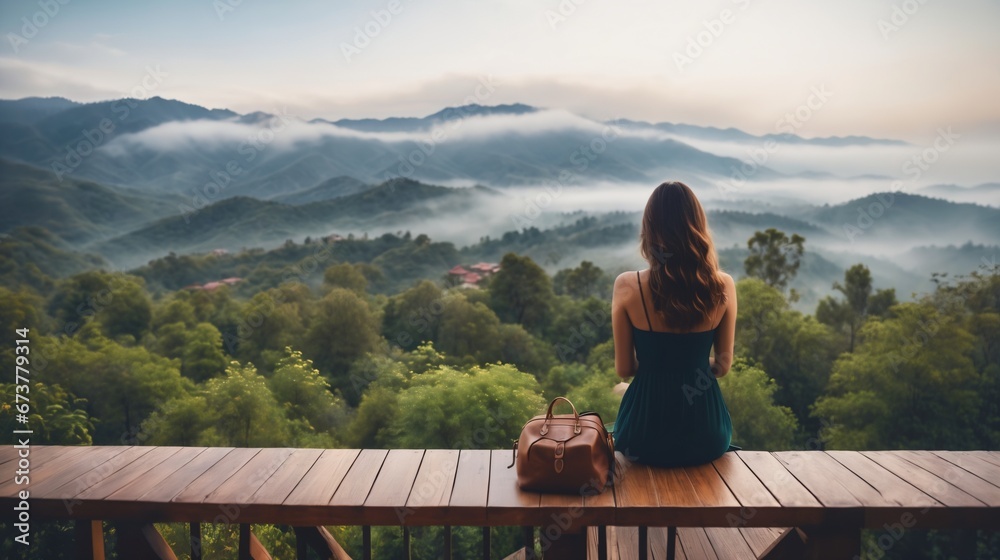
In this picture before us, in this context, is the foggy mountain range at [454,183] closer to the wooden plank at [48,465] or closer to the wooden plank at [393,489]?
the wooden plank at [393,489]

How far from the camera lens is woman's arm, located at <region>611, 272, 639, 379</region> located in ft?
8.48

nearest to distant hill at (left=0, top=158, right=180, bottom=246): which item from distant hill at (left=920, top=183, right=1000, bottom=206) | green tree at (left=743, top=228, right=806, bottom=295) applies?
green tree at (left=743, top=228, right=806, bottom=295)

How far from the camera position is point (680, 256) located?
8.18ft

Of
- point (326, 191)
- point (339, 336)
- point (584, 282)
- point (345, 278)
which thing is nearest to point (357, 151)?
point (326, 191)

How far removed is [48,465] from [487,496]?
1867 mm

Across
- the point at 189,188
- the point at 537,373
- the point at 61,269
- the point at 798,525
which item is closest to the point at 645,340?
the point at 798,525

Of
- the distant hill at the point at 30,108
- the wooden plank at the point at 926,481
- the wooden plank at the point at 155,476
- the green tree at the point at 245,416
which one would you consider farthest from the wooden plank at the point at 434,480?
the distant hill at the point at 30,108

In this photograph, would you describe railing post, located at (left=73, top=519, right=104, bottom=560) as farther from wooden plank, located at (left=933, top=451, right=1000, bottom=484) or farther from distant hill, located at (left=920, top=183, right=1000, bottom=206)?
distant hill, located at (left=920, top=183, right=1000, bottom=206)

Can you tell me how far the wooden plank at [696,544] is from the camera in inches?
111

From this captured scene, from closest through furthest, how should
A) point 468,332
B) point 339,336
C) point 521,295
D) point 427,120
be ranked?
point 468,332, point 339,336, point 521,295, point 427,120

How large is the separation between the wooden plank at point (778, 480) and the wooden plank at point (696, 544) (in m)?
0.45

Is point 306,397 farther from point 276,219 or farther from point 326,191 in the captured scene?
point 326,191

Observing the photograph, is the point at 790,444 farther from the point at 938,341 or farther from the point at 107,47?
the point at 107,47

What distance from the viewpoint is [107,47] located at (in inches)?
786
